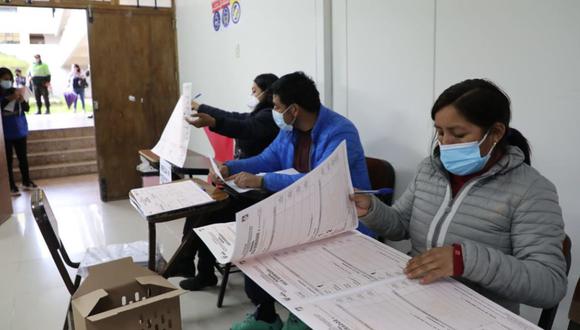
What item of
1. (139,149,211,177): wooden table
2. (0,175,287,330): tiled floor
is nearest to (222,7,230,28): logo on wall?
(139,149,211,177): wooden table

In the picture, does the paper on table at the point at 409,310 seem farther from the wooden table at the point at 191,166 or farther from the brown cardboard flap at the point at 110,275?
the wooden table at the point at 191,166

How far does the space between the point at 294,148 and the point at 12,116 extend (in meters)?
4.31

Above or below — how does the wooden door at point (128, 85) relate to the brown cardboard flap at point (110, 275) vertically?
Answer: above

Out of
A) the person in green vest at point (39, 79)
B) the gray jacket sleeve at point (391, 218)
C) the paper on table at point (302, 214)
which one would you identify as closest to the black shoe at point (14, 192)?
the paper on table at point (302, 214)

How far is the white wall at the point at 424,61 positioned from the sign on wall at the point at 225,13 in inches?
5.4

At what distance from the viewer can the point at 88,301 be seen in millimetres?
1239

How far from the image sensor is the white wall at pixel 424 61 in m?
1.53

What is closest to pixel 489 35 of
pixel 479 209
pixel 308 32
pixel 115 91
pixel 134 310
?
pixel 479 209

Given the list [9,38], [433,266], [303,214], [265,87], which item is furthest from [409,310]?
[9,38]

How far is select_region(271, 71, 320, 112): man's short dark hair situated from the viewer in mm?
1952

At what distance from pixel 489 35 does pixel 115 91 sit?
13.4ft

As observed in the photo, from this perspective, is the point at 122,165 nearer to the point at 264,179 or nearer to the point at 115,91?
the point at 115,91

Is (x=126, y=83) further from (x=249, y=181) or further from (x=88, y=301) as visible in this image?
(x=88, y=301)

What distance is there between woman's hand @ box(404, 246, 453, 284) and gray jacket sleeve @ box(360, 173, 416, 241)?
11.9 inches
